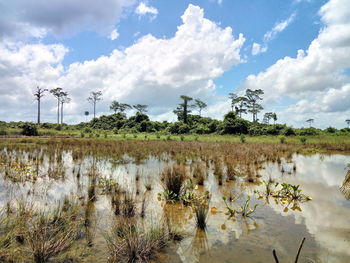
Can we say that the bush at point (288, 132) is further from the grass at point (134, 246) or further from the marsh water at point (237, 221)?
the grass at point (134, 246)

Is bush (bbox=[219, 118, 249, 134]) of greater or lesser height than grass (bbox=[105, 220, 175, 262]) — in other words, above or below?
above

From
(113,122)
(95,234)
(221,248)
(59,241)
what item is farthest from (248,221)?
(113,122)

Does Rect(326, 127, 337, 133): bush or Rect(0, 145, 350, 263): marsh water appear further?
Rect(326, 127, 337, 133): bush

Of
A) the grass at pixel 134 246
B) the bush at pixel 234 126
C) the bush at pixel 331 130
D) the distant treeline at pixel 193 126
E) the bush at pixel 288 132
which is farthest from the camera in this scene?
the bush at pixel 234 126

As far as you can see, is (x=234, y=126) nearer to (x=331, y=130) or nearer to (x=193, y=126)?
(x=193, y=126)

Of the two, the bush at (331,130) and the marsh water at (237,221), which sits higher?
the bush at (331,130)

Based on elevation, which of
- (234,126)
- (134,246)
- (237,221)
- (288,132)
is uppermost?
(234,126)

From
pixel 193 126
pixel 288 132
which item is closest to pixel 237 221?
pixel 288 132

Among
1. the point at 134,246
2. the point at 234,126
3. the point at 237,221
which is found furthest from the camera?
the point at 234,126

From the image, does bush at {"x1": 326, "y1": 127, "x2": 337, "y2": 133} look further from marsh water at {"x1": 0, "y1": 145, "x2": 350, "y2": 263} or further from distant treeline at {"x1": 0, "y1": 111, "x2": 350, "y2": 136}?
marsh water at {"x1": 0, "y1": 145, "x2": 350, "y2": 263}

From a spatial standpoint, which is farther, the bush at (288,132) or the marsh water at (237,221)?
the bush at (288,132)

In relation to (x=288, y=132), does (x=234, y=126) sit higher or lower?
higher

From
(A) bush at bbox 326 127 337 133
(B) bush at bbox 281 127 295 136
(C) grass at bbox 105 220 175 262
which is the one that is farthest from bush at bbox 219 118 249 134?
(C) grass at bbox 105 220 175 262

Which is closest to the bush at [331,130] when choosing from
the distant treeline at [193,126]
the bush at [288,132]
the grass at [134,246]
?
the distant treeline at [193,126]
